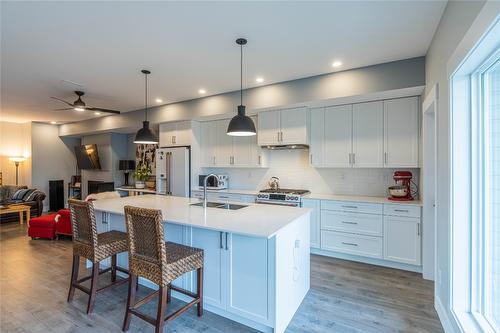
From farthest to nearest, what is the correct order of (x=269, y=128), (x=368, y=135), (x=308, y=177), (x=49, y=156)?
(x=49, y=156), (x=308, y=177), (x=269, y=128), (x=368, y=135)

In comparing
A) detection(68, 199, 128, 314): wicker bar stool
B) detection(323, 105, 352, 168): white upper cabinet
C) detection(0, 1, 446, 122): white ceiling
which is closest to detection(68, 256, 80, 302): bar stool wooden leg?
detection(68, 199, 128, 314): wicker bar stool

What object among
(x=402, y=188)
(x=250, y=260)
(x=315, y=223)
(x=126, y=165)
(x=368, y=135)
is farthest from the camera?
(x=126, y=165)

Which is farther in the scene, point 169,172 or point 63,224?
point 169,172

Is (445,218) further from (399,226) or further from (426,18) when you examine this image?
(426,18)

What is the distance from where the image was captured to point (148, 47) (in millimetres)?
2832

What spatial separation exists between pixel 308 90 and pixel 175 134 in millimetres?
2943

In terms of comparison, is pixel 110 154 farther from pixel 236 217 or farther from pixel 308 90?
pixel 236 217

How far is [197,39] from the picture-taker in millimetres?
2658

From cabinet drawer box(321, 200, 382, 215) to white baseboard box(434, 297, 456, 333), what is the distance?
1.27 meters

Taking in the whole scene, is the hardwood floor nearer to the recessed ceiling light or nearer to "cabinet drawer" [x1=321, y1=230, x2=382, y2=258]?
"cabinet drawer" [x1=321, y1=230, x2=382, y2=258]

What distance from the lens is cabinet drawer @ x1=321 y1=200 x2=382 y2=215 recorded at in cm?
355

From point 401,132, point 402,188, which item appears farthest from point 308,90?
point 402,188

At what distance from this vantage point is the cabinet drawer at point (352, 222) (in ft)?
11.6

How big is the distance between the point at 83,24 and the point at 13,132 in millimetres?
7208
